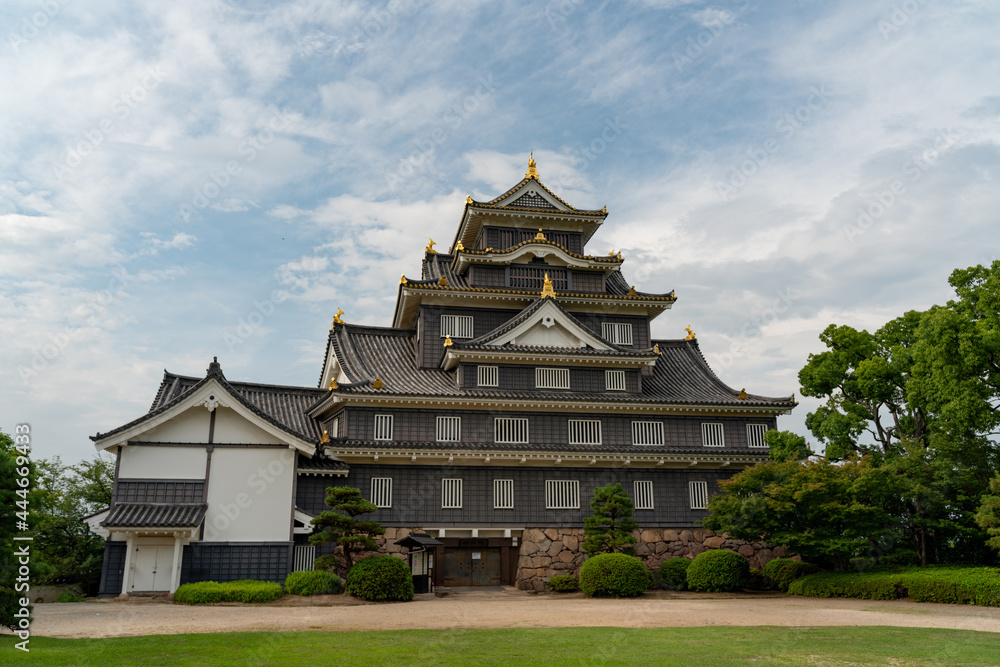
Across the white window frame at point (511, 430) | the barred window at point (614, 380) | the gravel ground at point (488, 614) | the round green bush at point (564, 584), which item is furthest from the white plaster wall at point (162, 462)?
the barred window at point (614, 380)

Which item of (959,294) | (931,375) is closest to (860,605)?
(931,375)

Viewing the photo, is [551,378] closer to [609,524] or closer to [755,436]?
[609,524]

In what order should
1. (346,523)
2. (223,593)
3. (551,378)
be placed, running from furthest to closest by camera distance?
(551,378)
(346,523)
(223,593)

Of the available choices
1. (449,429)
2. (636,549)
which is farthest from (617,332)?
(636,549)

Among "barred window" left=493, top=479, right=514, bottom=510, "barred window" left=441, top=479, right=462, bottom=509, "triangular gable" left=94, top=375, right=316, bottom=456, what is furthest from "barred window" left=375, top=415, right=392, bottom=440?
"barred window" left=493, top=479, right=514, bottom=510

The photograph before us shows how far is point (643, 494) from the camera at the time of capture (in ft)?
101

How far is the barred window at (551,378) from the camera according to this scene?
31.7 meters

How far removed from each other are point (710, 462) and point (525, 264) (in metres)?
12.1

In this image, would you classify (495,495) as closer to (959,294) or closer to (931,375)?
(931,375)

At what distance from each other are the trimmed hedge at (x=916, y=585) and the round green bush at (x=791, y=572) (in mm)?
933

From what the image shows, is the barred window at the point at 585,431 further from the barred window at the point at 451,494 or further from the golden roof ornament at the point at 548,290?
the golden roof ornament at the point at 548,290

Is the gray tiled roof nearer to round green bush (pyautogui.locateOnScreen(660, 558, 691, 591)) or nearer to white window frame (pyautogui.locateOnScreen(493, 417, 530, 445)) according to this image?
white window frame (pyautogui.locateOnScreen(493, 417, 530, 445))

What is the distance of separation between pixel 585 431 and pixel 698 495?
17.9ft

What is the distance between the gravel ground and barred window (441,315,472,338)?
12.4m
